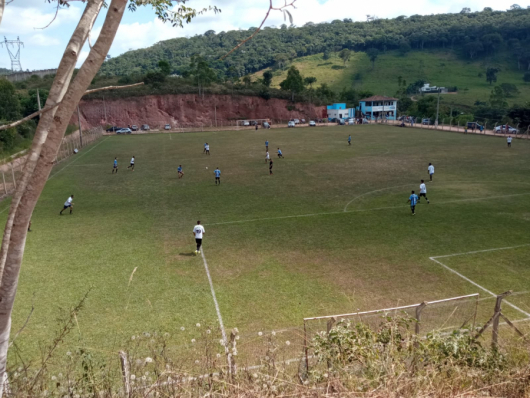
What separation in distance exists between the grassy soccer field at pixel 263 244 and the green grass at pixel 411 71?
10024cm

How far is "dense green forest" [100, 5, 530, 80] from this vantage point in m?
142

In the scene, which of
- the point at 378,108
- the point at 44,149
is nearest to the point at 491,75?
the point at 378,108

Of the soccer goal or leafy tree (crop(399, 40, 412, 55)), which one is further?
leafy tree (crop(399, 40, 412, 55))

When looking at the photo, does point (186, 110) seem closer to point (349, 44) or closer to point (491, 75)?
point (491, 75)

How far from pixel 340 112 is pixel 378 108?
27.6 ft

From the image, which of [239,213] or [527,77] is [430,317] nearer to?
[239,213]

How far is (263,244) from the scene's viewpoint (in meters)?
16.5

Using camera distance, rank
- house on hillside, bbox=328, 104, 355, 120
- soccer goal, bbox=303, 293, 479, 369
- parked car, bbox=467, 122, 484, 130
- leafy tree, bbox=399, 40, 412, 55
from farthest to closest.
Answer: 1. leafy tree, bbox=399, 40, 412, 55
2. house on hillside, bbox=328, 104, 355, 120
3. parked car, bbox=467, 122, 484, 130
4. soccer goal, bbox=303, 293, 479, 369

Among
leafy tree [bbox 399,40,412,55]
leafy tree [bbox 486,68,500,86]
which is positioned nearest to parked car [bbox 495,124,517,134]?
leafy tree [bbox 486,68,500,86]

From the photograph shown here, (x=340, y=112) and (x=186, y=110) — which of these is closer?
(x=186, y=110)

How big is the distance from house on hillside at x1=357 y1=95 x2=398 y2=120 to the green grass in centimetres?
2770

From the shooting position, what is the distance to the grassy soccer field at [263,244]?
37.7 ft

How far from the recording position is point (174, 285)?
42.5ft

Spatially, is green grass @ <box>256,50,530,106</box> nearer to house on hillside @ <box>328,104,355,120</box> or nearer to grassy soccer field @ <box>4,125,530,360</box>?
house on hillside @ <box>328,104,355,120</box>
